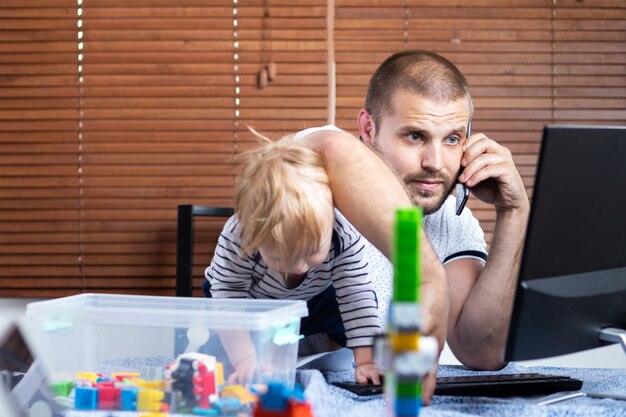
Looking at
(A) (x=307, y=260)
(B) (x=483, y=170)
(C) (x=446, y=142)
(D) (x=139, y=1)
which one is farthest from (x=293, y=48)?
(A) (x=307, y=260)

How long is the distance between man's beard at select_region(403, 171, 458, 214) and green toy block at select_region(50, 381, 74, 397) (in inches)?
32.7

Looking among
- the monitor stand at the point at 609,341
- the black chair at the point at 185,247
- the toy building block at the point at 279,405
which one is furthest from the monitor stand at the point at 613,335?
the black chair at the point at 185,247

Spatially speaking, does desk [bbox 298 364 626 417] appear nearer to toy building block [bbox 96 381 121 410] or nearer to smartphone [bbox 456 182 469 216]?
toy building block [bbox 96 381 121 410]

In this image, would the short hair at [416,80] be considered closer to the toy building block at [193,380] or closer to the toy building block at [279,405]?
the toy building block at [193,380]

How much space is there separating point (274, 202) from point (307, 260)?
0.11 metres

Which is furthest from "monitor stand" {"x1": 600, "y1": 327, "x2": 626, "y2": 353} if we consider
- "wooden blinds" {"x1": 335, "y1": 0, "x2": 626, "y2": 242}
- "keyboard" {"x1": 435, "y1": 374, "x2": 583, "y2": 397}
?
"wooden blinds" {"x1": 335, "y1": 0, "x2": 626, "y2": 242}

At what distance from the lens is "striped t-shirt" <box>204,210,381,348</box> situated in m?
1.23

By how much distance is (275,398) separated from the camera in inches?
24.7

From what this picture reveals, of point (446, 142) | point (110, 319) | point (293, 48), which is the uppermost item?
point (293, 48)

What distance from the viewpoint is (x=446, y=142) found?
61.1 inches

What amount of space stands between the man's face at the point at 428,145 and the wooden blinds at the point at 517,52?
3.13 ft

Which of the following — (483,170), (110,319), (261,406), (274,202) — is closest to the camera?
(261,406)

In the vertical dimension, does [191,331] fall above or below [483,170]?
below

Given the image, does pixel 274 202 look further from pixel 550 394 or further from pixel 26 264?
pixel 26 264
